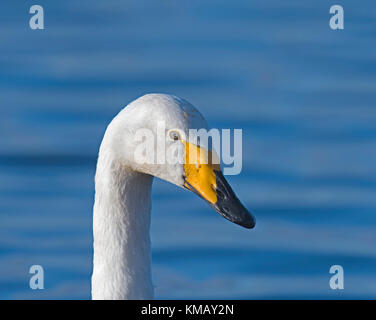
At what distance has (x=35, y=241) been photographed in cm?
1067

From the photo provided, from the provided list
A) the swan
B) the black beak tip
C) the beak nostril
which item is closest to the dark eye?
the swan

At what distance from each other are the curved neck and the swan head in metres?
0.13

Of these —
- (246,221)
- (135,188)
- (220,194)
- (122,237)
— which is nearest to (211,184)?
(220,194)

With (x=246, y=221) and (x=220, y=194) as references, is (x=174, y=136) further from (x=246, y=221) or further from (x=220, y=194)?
(x=246, y=221)

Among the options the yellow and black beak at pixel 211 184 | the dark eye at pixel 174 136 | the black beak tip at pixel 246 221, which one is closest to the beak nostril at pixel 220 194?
the yellow and black beak at pixel 211 184

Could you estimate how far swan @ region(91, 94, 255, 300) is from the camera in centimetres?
615

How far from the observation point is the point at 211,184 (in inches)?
248

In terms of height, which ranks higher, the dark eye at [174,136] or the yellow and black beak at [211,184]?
the dark eye at [174,136]

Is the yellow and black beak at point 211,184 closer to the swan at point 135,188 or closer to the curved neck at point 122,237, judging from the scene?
the swan at point 135,188

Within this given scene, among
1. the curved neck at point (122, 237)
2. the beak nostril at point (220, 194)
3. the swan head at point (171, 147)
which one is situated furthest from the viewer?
the curved neck at point (122, 237)

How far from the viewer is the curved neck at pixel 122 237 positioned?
6422 millimetres

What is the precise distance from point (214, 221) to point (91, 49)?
4214mm

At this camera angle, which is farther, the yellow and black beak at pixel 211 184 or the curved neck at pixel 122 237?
the curved neck at pixel 122 237
